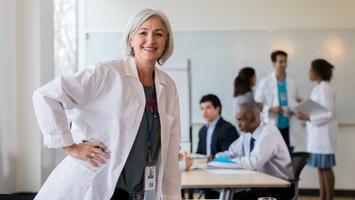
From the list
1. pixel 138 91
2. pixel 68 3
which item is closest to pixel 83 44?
pixel 68 3

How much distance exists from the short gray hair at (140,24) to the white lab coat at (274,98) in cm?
419

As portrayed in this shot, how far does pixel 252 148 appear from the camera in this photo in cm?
419

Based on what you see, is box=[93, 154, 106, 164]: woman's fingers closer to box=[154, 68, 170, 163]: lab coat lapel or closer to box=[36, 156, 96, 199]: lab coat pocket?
box=[36, 156, 96, 199]: lab coat pocket

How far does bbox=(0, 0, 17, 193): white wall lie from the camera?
3.12 meters

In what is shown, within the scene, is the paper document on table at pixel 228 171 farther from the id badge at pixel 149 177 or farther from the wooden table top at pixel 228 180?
the id badge at pixel 149 177

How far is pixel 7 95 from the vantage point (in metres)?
3.20

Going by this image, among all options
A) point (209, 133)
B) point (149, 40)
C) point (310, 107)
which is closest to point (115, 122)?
point (149, 40)

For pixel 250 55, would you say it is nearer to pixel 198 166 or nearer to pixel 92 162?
pixel 198 166

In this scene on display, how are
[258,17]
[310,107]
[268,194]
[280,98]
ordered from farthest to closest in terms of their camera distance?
[258,17] → [280,98] → [310,107] → [268,194]

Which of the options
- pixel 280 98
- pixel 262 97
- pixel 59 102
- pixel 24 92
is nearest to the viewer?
pixel 59 102

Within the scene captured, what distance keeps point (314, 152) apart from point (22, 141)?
12.7 ft

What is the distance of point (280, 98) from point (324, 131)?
698mm

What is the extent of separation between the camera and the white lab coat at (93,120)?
1.84 metres

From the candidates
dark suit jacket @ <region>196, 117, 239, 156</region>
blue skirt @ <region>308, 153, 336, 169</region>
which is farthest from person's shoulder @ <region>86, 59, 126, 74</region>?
blue skirt @ <region>308, 153, 336, 169</region>
